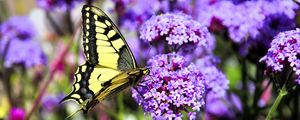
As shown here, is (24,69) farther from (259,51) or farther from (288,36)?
(288,36)

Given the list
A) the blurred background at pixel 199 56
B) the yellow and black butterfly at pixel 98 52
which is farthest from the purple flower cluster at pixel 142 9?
the yellow and black butterfly at pixel 98 52

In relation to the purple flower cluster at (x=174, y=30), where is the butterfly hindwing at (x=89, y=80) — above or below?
below

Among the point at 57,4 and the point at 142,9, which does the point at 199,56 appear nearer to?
the point at 142,9

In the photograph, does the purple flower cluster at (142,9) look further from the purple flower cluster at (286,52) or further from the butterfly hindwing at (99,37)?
the purple flower cluster at (286,52)

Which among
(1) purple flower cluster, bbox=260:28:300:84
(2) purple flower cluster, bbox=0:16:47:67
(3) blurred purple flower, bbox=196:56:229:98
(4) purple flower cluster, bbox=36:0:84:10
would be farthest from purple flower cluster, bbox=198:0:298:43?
(2) purple flower cluster, bbox=0:16:47:67

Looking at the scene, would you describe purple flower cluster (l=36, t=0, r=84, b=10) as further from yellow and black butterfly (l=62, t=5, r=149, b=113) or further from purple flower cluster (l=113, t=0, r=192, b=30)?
yellow and black butterfly (l=62, t=5, r=149, b=113)

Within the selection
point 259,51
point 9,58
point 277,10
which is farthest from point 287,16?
point 9,58
